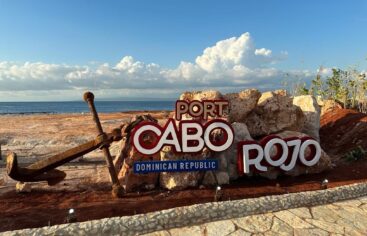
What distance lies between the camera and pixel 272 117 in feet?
45.3

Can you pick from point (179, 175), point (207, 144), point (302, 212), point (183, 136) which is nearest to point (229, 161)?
point (207, 144)

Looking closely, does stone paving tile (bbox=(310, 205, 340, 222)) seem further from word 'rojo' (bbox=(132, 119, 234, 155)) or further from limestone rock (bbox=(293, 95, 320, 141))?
limestone rock (bbox=(293, 95, 320, 141))

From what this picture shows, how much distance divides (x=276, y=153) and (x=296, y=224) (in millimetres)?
4027

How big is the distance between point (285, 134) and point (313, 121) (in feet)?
10.4

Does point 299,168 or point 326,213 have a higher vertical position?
point 299,168

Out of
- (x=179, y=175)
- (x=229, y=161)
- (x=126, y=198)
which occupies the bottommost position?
(x=126, y=198)

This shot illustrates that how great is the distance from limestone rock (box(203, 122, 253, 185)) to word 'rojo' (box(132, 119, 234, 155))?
2.11 feet

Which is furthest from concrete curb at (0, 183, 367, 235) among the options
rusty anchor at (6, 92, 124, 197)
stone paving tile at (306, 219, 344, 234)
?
rusty anchor at (6, 92, 124, 197)

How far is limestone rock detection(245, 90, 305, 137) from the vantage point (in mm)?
13664

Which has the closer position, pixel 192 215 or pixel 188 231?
pixel 188 231

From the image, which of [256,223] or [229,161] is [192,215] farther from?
[229,161]

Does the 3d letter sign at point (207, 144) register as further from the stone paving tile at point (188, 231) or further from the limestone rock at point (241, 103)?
the stone paving tile at point (188, 231)

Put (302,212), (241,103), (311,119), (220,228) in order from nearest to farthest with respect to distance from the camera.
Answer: (220,228)
(302,212)
(241,103)
(311,119)

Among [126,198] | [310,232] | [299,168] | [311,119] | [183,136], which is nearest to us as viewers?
[310,232]
